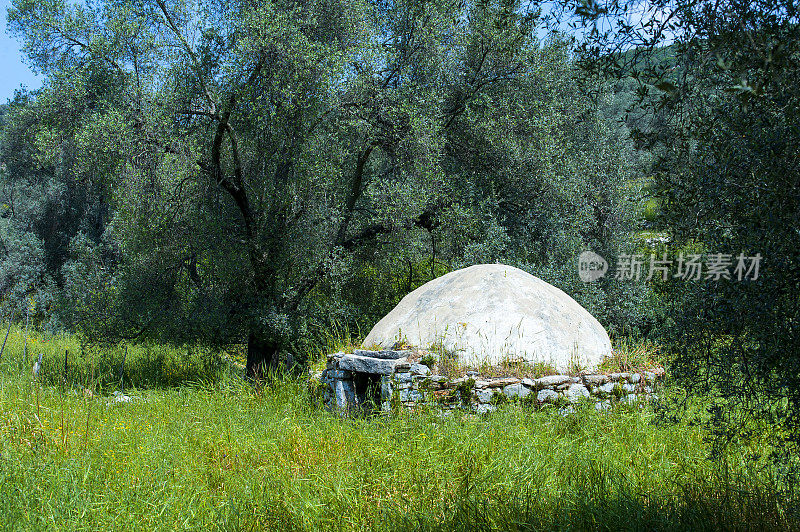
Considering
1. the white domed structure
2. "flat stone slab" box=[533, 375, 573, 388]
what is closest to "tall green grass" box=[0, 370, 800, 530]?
"flat stone slab" box=[533, 375, 573, 388]

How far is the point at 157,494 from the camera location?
521 cm

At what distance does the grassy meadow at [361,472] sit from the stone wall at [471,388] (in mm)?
319

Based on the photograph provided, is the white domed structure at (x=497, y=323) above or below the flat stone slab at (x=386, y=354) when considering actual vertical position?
above

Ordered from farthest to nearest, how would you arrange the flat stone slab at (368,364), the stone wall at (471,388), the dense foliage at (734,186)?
1. the flat stone slab at (368,364)
2. the stone wall at (471,388)
3. the dense foliage at (734,186)

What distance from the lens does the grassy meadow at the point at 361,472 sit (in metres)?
4.66

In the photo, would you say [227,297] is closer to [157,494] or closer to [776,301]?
[157,494]

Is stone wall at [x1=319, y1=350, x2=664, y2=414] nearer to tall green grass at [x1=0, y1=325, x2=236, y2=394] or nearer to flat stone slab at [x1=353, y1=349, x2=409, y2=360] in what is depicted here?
flat stone slab at [x1=353, y1=349, x2=409, y2=360]

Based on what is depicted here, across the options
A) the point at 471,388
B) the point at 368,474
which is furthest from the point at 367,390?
the point at 368,474

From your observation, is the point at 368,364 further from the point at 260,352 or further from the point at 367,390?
the point at 260,352

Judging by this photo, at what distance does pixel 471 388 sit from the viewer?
26.6 feet

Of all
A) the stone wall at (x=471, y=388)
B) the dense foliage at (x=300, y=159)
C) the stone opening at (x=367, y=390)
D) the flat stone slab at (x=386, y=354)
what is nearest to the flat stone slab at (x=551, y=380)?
the stone wall at (x=471, y=388)

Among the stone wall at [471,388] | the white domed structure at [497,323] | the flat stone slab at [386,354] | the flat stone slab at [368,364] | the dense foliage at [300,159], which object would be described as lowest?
Result: the stone wall at [471,388]

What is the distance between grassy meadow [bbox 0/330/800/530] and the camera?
4656mm

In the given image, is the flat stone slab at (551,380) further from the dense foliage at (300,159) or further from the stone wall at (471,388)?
the dense foliage at (300,159)
